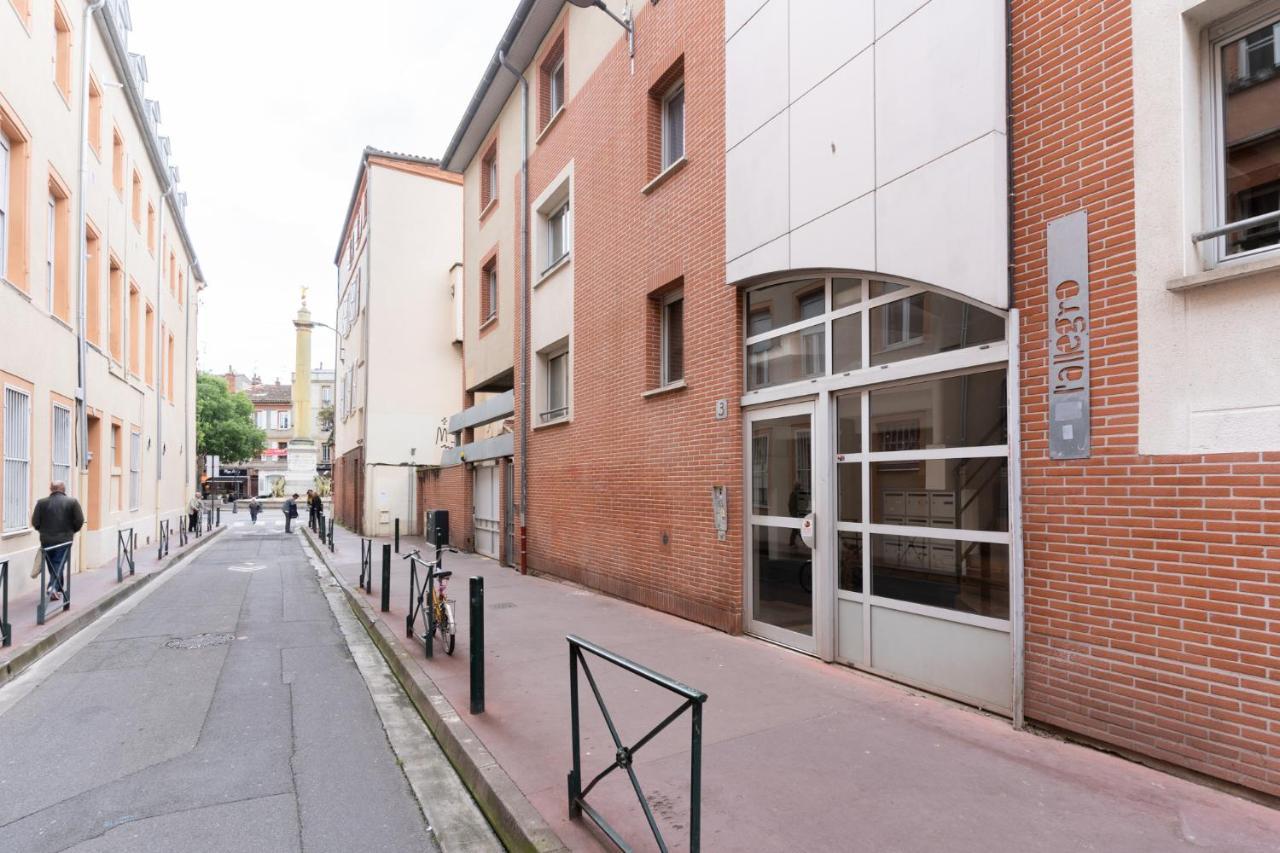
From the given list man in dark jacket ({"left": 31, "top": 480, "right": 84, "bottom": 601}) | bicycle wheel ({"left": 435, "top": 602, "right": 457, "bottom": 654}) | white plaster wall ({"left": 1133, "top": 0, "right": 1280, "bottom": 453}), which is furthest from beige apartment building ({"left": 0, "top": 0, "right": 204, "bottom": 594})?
white plaster wall ({"left": 1133, "top": 0, "right": 1280, "bottom": 453})

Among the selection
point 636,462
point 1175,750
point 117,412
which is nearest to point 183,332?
point 117,412

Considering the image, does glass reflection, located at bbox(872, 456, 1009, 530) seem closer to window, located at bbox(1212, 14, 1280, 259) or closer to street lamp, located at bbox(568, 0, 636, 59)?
window, located at bbox(1212, 14, 1280, 259)

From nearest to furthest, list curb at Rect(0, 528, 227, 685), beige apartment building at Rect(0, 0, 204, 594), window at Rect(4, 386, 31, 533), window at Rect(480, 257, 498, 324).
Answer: curb at Rect(0, 528, 227, 685)
window at Rect(4, 386, 31, 533)
beige apartment building at Rect(0, 0, 204, 594)
window at Rect(480, 257, 498, 324)

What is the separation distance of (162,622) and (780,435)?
8348mm

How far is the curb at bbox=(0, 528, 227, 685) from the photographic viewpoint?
707 cm

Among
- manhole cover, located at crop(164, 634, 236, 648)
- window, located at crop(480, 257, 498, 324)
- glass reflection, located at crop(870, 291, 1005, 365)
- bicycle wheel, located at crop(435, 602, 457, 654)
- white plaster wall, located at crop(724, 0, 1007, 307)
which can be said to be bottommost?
manhole cover, located at crop(164, 634, 236, 648)

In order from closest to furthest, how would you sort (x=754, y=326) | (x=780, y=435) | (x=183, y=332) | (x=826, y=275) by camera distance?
(x=826, y=275) → (x=780, y=435) → (x=754, y=326) → (x=183, y=332)

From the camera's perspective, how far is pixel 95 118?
1617cm

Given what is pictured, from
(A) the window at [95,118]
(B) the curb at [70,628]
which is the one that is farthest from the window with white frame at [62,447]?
(A) the window at [95,118]

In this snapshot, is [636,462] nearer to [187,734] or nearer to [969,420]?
[969,420]

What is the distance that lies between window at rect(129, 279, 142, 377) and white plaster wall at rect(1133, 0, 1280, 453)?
2180 cm

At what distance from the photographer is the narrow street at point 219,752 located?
3.85 metres

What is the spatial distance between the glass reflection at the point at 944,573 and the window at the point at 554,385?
795 centimetres

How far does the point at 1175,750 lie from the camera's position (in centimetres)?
401
